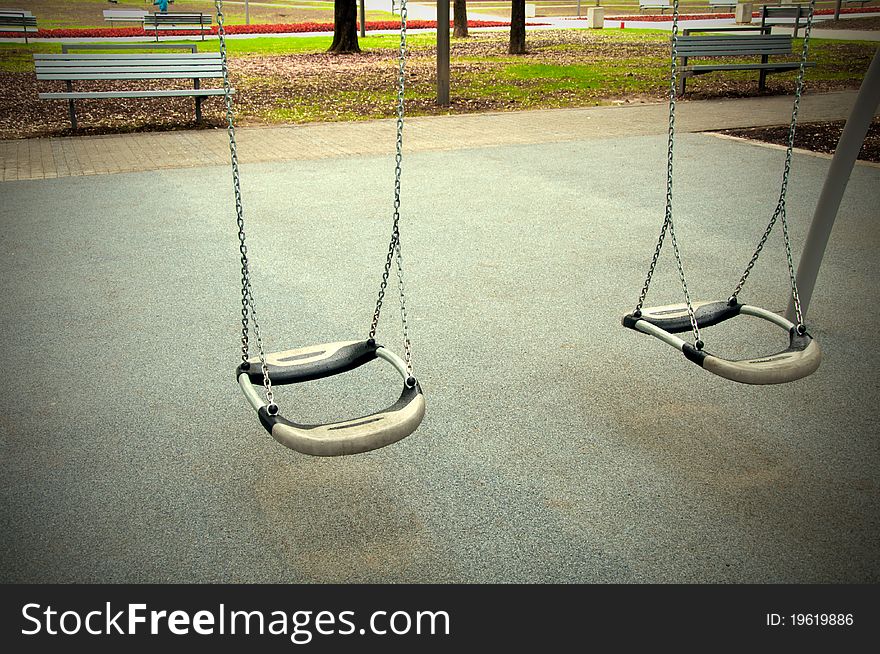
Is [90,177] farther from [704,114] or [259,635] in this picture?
[704,114]

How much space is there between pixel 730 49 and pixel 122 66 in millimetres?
8977

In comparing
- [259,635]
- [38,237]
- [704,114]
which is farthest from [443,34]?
[259,635]

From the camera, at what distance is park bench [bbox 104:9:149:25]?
27.3 m

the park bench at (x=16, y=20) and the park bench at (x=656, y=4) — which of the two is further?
the park bench at (x=656, y=4)

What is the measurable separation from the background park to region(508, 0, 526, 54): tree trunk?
9766mm

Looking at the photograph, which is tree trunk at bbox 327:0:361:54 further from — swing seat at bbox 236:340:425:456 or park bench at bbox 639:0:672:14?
swing seat at bbox 236:340:425:456

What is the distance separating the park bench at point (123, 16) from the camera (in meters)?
27.3

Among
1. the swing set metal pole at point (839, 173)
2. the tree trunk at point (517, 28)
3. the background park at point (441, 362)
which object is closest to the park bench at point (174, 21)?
the tree trunk at point (517, 28)

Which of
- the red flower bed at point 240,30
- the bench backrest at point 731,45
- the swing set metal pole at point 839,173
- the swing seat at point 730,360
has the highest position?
the red flower bed at point 240,30

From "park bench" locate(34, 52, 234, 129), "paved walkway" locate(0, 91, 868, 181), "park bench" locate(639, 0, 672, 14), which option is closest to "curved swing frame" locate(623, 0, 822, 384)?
"paved walkway" locate(0, 91, 868, 181)

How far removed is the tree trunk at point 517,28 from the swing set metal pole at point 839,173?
16307 millimetres

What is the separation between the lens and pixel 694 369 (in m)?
4.40

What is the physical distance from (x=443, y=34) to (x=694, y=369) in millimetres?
8284

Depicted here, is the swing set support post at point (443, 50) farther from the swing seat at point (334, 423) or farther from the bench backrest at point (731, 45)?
the swing seat at point (334, 423)
